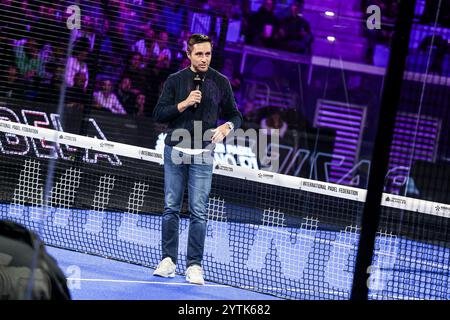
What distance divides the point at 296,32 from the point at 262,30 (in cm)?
63

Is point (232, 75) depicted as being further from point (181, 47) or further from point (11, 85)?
point (11, 85)

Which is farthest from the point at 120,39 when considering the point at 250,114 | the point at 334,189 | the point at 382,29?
the point at 382,29

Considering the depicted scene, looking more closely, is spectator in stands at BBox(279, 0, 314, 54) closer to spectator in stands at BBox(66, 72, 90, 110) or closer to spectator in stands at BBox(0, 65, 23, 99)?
spectator in stands at BBox(66, 72, 90, 110)

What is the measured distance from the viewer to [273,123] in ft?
44.8

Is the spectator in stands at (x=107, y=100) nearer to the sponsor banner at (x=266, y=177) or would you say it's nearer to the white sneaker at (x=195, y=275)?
the sponsor banner at (x=266, y=177)

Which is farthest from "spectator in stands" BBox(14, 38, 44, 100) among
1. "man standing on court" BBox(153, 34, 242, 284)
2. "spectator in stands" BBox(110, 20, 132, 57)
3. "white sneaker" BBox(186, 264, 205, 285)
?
"white sneaker" BBox(186, 264, 205, 285)

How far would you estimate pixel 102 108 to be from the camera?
10.6 metres

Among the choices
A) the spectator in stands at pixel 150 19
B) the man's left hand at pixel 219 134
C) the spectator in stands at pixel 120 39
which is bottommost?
the man's left hand at pixel 219 134

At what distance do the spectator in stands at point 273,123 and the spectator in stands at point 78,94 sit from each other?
13.7 ft

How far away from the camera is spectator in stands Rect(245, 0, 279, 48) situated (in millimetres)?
14977

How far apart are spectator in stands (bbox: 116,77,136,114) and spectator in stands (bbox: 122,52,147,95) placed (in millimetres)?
62

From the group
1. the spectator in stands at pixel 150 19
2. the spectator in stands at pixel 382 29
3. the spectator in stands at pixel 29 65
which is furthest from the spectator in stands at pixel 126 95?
the spectator in stands at pixel 382 29

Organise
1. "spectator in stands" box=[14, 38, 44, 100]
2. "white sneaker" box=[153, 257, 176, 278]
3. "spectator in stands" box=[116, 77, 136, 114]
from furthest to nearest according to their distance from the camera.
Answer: "spectator in stands" box=[116, 77, 136, 114]
"spectator in stands" box=[14, 38, 44, 100]
"white sneaker" box=[153, 257, 176, 278]

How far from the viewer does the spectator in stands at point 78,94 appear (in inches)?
386
